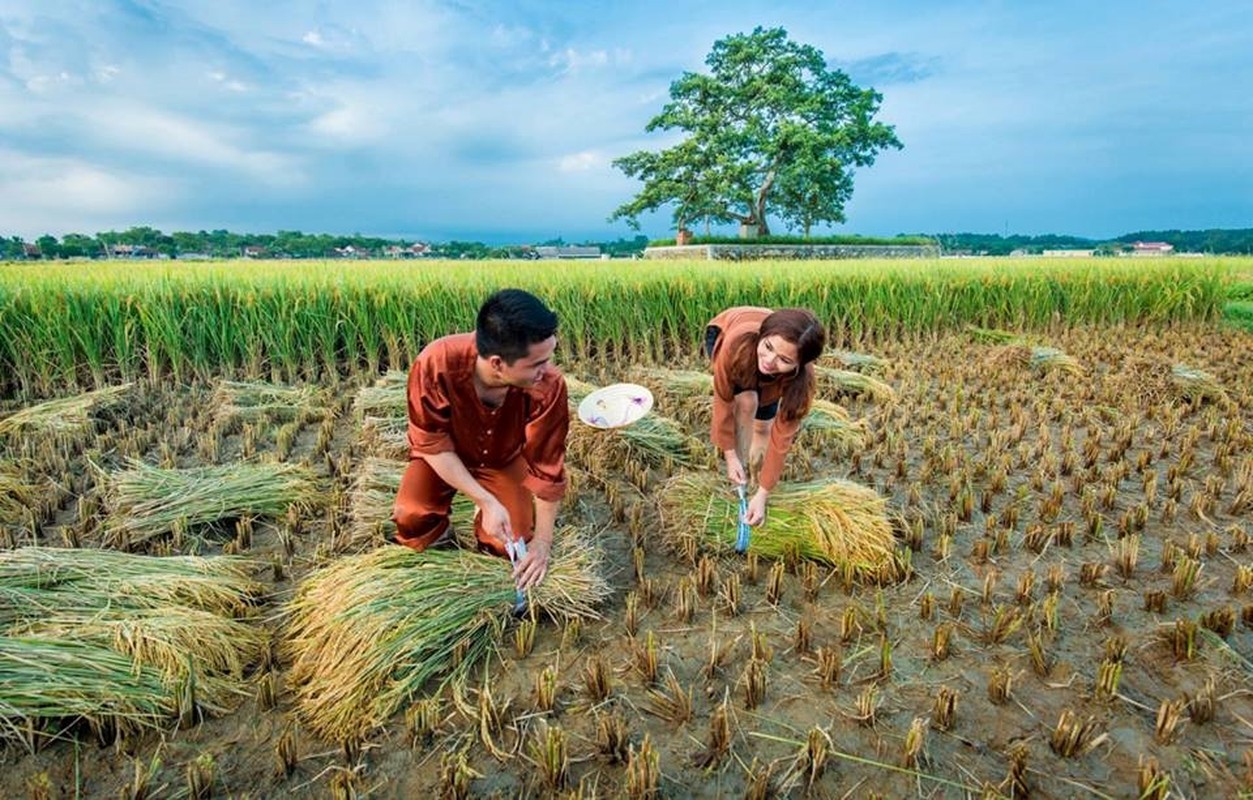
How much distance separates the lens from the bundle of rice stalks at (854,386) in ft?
15.8

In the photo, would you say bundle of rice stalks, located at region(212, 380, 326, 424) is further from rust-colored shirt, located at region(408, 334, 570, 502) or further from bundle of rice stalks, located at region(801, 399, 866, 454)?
bundle of rice stalks, located at region(801, 399, 866, 454)

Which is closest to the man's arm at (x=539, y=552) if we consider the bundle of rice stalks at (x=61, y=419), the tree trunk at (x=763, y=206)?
the bundle of rice stalks at (x=61, y=419)

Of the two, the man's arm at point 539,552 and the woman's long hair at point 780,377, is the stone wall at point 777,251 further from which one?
the man's arm at point 539,552

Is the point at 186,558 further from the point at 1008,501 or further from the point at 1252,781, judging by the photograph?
the point at 1008,501

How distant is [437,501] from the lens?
2.30 meters

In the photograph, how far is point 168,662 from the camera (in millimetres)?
1718

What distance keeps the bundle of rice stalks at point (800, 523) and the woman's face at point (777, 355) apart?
1.94ft

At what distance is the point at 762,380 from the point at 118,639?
6.83 ft

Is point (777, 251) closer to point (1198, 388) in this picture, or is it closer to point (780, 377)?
point (1198, 388)

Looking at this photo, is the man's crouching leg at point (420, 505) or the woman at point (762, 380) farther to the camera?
the man's crouching leg at point (420, 505)

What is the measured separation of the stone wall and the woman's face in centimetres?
1689

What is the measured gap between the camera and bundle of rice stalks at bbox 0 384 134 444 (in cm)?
362

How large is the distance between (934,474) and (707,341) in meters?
1.34

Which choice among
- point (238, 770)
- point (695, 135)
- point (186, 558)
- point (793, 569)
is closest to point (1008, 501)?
point (793, 569)
